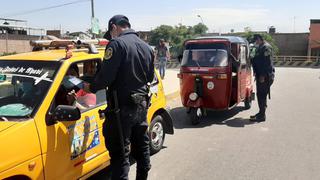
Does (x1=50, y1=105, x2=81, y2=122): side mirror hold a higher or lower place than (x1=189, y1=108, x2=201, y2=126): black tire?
higher

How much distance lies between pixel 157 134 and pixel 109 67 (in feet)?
8.49

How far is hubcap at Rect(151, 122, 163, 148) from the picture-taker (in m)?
6.23

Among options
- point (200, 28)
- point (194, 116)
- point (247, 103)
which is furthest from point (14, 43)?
point (194, 116)

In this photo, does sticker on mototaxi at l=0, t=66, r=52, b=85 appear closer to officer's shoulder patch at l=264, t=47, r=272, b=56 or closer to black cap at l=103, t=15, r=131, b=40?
black cap at l=103, t=15, r=131, b=40

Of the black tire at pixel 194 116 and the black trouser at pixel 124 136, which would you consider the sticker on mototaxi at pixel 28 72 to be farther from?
the black tire at pixel 194 116

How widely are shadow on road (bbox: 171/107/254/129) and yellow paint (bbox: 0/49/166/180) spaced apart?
13.1ft

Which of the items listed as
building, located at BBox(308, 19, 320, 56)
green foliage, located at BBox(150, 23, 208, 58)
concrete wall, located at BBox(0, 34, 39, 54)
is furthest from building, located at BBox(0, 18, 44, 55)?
building, located at BBox(308, 19, 320, 56)

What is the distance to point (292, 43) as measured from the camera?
185ft

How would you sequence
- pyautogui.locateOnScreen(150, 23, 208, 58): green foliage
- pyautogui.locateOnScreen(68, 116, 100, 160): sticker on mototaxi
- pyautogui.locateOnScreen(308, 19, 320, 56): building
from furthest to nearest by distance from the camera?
pyautogui.locateOnScreen(150, 23, 208, 58): green foliage, pyautogui.locateOnScreen(308, 19, 320, 56): building, pyautogui.locateOnScreen(68, 116, 100, 160): sticker on mototaxi

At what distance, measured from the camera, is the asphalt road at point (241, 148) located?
554 cm

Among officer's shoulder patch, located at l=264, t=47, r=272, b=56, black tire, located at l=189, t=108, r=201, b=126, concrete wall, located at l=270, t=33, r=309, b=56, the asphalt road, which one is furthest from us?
concrete wall, located at l=270, t=33, r=309, b=56

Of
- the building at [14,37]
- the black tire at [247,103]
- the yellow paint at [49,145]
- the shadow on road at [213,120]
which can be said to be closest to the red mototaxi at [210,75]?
the shadow on road at [213,120]

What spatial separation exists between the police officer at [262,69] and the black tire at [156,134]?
3.34 metres

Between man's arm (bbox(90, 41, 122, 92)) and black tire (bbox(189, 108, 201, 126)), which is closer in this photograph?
man's arm (bbox(90, 41, 122, 92))
